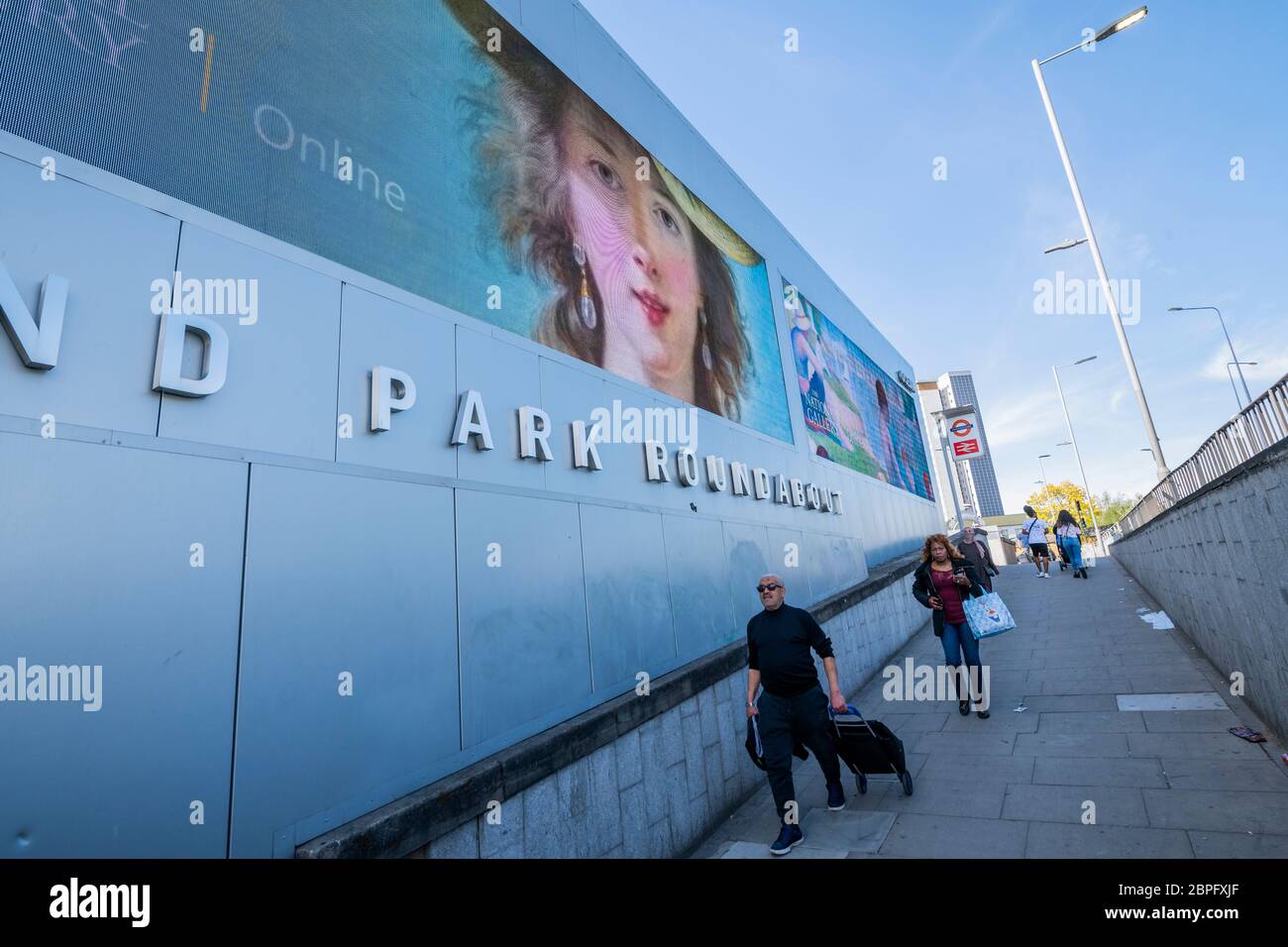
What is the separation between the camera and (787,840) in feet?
14.7

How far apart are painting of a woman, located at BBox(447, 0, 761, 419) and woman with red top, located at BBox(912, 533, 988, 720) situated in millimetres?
3213

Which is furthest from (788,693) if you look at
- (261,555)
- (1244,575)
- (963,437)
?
(963,437)

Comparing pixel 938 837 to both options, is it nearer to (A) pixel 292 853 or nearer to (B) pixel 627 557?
(B) pixel 627 557

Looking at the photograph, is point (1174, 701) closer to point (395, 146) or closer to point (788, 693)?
point (788, 693)

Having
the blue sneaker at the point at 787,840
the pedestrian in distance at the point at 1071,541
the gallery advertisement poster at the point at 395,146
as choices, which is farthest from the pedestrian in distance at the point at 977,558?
the pedestrian in distance at the point at 1071,541

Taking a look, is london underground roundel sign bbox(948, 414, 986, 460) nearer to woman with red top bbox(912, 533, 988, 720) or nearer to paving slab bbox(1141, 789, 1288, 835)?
woman with red top bbox(912, 533, 988, 720)

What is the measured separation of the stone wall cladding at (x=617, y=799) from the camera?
309cm

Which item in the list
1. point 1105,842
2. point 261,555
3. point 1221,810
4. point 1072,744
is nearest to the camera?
point 261,555

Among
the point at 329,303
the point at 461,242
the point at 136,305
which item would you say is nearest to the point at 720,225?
the point at 461,242

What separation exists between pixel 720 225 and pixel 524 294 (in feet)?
18.8

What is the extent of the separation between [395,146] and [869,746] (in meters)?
5.91

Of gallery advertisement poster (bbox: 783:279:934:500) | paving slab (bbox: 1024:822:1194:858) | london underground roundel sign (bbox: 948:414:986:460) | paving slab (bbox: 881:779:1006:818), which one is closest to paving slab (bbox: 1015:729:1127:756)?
paving slab (bbox: 881:779:1006:818)

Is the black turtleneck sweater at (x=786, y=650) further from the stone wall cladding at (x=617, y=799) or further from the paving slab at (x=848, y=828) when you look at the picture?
the paving slab at (x=848, y=828)

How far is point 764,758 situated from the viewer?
183 inches
